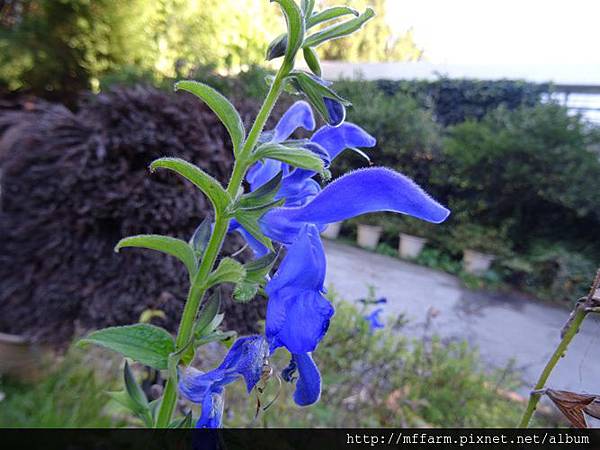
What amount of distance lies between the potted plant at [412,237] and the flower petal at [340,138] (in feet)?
14.5

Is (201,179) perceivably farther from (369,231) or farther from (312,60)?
(369,231)

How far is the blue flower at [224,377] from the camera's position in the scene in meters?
0.31

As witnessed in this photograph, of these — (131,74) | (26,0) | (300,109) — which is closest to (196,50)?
(131,74)

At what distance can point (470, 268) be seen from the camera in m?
4.40

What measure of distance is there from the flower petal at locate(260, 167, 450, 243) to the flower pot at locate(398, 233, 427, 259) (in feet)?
14.7

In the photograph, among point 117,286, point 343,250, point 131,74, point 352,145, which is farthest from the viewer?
point 343,250

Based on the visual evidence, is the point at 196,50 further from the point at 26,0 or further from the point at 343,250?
the point at 343,250

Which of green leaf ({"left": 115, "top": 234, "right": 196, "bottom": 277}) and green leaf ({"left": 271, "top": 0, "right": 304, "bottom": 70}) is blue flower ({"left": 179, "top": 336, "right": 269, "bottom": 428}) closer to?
green leaf ({"left": 115, "top": 234, "right": 196, "bottom": 277})

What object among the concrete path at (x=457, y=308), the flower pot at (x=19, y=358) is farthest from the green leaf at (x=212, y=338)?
the concrete path at (x=457, y=308)

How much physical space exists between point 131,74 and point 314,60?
2762 mm

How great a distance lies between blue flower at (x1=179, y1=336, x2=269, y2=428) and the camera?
0.31m

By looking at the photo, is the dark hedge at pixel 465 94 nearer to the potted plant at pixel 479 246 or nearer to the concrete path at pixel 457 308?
the potted plant at pixel 479 246

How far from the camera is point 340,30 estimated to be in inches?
13.4

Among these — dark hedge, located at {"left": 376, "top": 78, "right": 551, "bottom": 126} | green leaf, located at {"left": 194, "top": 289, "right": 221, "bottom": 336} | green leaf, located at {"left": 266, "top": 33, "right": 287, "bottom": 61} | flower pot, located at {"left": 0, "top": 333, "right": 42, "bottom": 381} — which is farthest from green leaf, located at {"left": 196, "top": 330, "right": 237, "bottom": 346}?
dark hedge, located at {"left": 376, "top": 78, "right": 551, "bottom": 126}
